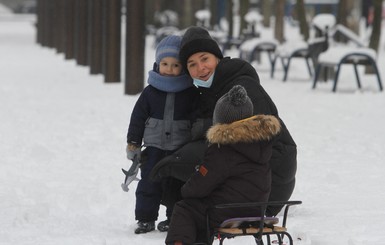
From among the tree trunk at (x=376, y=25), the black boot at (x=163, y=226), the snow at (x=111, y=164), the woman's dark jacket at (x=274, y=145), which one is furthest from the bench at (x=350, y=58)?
the woman's dark jacket at (x=274, y=145)

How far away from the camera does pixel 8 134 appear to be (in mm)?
12016

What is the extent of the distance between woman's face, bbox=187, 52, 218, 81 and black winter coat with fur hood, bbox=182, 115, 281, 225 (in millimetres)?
804

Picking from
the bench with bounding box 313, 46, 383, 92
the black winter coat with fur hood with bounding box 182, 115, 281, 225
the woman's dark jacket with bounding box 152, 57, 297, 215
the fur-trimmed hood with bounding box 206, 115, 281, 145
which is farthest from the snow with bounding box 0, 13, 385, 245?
the fur-trimmed hood with bounding box 206, 115, 281, 145

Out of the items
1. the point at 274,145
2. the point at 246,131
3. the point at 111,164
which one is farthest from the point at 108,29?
the point at 246,131

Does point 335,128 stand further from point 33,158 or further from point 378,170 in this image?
point 33,158

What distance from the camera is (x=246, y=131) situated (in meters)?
4.93

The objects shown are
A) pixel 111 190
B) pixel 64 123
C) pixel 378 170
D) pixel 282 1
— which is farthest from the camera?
pixel 282 1

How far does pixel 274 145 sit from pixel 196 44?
2.26 feet

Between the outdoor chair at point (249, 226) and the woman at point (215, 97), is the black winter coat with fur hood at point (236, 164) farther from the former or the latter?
the woman at point (215, 97)

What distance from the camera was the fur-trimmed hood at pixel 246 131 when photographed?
194 inches

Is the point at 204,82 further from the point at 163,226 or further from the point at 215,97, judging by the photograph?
the point at 163,226

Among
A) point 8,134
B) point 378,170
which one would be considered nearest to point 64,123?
point 8,134

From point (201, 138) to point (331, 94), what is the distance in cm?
1171

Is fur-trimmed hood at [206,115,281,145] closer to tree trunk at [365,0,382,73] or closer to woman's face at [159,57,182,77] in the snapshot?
woman's face at [159,57,182,77]
